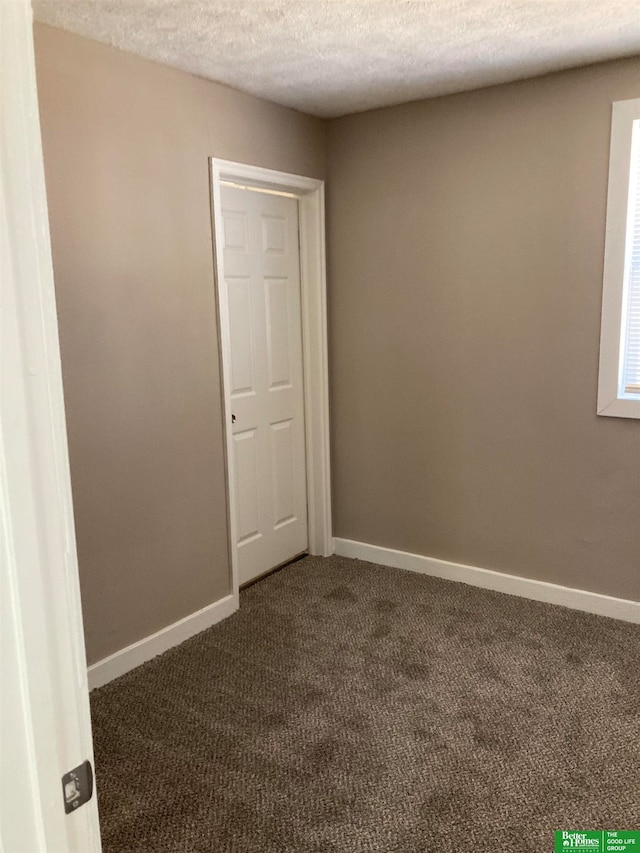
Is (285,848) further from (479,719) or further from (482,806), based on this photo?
(479,719)

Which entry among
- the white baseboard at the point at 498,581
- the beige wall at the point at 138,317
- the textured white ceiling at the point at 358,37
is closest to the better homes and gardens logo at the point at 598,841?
the white baseboard at the point at 498,581

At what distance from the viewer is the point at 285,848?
6.48 ft

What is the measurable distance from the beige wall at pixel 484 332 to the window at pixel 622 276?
0.17ft

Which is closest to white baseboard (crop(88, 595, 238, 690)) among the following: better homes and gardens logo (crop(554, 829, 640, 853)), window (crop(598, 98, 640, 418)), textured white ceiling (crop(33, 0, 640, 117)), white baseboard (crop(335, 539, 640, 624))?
white baseboard (crop(335, 539, 640, 624))

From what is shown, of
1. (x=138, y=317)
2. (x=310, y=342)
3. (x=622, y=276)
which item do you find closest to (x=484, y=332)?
(x=622, y=276)

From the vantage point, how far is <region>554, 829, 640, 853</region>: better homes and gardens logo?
6.42 ft

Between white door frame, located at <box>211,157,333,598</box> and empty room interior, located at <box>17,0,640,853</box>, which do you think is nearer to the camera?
empty room interior, located at <box>17,0,640,853</box>

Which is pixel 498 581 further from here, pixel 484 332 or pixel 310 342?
pixel 310 342

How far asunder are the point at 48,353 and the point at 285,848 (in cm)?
179

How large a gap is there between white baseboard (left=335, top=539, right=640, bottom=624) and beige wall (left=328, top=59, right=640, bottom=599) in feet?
0.16

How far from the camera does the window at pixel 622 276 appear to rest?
293 cm

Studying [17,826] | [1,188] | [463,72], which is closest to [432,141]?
[463,72]

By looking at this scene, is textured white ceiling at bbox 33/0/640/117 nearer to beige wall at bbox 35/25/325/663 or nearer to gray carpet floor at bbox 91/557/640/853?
beige wall at bbox 35/25/325/663

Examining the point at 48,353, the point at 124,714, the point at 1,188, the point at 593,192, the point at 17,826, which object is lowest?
the point at 124,714
